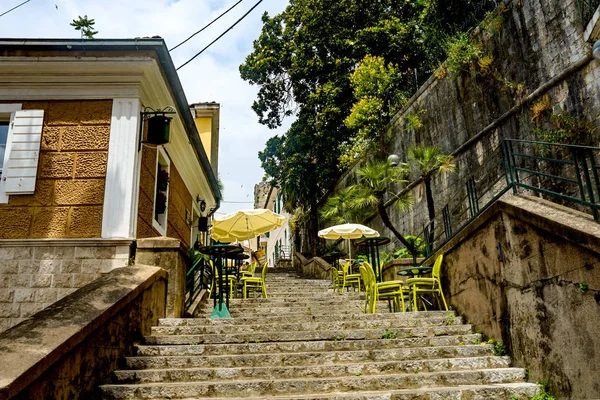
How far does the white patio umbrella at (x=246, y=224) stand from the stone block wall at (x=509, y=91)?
15.5ft

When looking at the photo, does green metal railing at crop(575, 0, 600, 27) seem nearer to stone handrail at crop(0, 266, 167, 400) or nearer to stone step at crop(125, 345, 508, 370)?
stone step at crop(125, 345, 508, 370)

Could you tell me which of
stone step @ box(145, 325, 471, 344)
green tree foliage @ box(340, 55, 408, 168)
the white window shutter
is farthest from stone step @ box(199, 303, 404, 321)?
green tree foliage @ box(340, 55, 408, 168)

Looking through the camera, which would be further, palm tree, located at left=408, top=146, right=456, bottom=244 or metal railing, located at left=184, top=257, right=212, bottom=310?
palm tree, located at left=408, top=146, right=456, bottom=244

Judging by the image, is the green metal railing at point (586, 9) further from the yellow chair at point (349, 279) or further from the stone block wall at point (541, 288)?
the yellow chair at point (349, 279)

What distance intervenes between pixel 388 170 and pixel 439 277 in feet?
21.6

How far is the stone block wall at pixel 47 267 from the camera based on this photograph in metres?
6.97

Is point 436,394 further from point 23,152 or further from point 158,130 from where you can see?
point 23,152

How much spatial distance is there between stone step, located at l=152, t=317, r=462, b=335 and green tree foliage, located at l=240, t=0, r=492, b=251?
1477 centimetres

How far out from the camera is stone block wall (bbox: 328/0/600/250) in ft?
27.8

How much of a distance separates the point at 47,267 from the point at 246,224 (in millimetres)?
5226

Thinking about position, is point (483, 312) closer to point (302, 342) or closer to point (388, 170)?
point (302, 342)

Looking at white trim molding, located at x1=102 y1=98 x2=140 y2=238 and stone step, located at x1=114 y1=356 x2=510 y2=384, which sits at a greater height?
white trim molding, located at x1=102 y1=98 x2=140 y2=238

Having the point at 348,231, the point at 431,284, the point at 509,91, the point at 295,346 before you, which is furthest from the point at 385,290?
the point at 509,91

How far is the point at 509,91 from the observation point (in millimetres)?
10336
